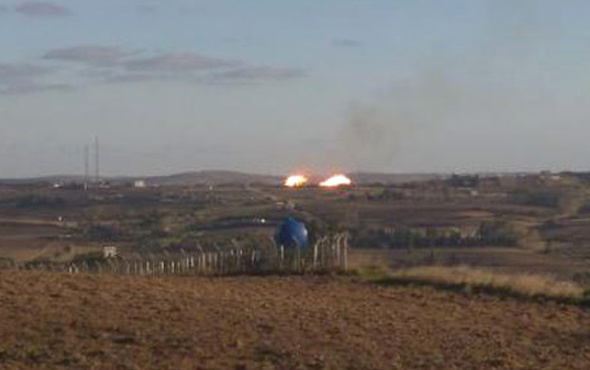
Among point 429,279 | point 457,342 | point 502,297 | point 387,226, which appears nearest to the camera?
point 457,342

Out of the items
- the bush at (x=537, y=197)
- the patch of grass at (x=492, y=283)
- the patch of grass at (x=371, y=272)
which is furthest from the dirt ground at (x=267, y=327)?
the bush at (x=537, y=197)

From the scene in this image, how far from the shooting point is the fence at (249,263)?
1438 inches

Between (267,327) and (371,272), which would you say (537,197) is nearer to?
(371,272)

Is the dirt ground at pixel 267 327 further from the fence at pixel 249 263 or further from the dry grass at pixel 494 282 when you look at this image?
the fence at pixel 249 263

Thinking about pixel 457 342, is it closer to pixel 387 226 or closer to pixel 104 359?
pixel 104 359

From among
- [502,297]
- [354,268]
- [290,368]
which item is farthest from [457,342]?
[354,268]

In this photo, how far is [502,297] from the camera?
31.1 m

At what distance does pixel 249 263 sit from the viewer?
3728 centimetres

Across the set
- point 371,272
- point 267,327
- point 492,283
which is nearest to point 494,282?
point 492,283

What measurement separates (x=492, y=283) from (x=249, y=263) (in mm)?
7988

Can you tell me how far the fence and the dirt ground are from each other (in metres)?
4.88

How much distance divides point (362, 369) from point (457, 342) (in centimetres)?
390

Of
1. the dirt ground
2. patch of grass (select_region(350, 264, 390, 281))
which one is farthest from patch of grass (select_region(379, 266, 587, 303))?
the dirt ground

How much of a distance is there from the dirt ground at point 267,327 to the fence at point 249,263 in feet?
16.0
